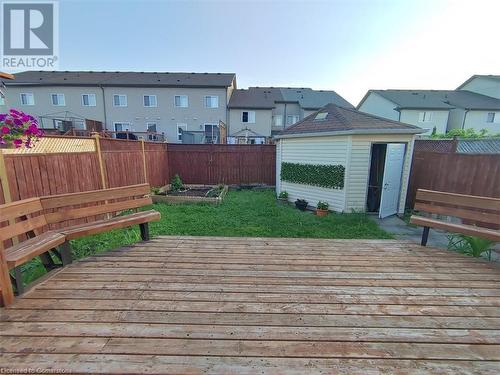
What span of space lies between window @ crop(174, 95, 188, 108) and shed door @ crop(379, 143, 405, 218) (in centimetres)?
2024

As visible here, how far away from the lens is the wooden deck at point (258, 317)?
1.61 metres

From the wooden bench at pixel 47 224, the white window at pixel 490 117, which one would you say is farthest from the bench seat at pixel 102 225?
the white window at pixel 490 117

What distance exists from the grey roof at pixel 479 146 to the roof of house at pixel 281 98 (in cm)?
1867

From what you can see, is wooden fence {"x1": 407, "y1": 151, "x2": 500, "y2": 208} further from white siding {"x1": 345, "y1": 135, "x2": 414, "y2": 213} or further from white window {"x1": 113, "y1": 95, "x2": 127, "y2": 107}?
white window {"x1": 113, "y1": 95, "x2": 127, "y2": 107}

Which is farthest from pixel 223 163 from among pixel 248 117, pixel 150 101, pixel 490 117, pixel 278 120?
pixel 490 117

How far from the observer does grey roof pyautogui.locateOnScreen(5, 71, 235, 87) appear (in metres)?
22.2

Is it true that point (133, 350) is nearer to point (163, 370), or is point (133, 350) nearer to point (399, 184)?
point (163, 370)

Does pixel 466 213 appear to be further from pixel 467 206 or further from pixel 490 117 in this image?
pixel 490 117

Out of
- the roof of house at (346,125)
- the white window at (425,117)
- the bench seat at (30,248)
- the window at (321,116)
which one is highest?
the white window at (425,117)

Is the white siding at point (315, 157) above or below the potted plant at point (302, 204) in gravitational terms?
above

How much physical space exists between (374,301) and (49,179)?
581 centimetres

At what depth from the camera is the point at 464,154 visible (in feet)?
18.9

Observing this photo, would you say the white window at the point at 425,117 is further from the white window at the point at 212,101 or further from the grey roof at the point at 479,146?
the grey roof at the point at 479,146

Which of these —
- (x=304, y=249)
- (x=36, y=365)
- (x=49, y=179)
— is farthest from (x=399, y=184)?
(x=49, y=179)
